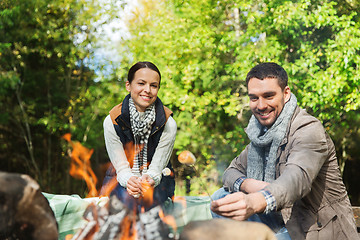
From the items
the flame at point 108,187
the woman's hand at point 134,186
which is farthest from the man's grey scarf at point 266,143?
the flame at point 108,187

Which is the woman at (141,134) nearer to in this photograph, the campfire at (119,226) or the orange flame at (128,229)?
the campfire at (119,226)

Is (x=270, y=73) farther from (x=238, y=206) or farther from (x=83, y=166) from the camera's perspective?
(x=83, y=166)

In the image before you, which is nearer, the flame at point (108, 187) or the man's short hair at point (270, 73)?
the man's short hair at point (270, 73)

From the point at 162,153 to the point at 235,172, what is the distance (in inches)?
24.7

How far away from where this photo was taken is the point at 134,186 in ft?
8.30

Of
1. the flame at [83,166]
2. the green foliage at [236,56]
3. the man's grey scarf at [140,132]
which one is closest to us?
the flame at [83,166]

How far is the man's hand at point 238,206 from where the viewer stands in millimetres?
1505

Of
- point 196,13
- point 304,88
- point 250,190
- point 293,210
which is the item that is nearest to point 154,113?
point 250,190

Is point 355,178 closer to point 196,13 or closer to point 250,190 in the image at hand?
point 196,13

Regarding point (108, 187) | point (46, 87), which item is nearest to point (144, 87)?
point (108, 187)

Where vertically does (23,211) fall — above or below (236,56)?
below

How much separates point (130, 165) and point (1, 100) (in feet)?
24.9

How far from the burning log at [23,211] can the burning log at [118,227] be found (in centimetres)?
48

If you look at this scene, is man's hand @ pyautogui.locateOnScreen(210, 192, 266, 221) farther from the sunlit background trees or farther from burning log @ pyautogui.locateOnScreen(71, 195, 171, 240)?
the sunlit background trees
